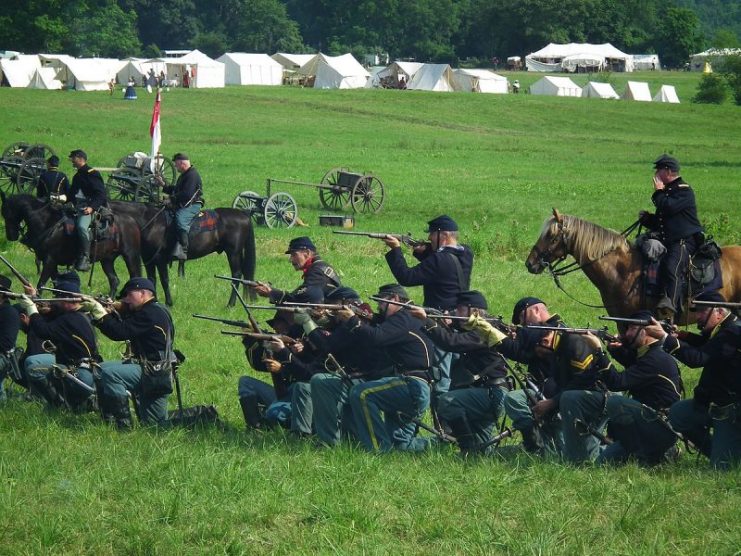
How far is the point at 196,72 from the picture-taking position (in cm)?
8262

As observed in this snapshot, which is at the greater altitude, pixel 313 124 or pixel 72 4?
pixel 72 4

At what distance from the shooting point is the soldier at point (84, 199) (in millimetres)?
18781

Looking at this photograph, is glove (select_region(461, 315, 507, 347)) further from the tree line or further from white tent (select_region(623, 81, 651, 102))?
the tree line

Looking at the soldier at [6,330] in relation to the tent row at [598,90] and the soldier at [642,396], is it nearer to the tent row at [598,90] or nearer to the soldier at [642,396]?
the soldier at [642,396]

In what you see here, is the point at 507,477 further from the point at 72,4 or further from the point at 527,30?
the point at 527,30

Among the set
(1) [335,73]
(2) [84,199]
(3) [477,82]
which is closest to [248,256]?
(2) [84,199]

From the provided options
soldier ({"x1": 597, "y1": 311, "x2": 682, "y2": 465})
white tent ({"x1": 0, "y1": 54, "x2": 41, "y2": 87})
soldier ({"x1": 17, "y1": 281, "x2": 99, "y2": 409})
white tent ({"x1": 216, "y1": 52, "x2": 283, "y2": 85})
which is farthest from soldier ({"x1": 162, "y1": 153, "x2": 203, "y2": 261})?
white tent ({"x1": 216, "y1": 52, "x2": 283, "y2": 85})

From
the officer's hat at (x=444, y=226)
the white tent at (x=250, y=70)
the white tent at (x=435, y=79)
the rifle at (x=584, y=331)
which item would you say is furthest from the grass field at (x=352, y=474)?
the white tent at (x=250, y=70)

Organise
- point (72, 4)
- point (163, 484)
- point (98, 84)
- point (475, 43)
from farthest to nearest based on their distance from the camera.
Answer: point (475, 43) < point (72, 4) < point (98, 84) < point (163, 484)

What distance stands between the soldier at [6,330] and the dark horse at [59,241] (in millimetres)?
6272

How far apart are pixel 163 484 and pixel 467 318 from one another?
2904 millimetres

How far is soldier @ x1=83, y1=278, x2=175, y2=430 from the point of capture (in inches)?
444

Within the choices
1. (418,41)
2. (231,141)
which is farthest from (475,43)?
(231,141)

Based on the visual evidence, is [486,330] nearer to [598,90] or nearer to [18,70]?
[18,70]
